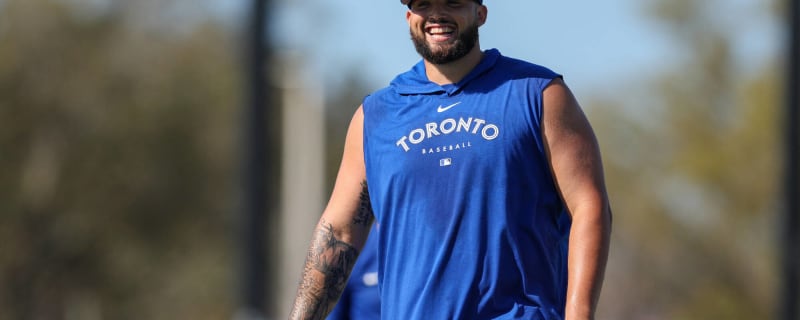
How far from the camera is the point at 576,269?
4535 millimetres

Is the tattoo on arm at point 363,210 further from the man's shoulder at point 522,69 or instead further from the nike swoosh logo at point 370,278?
the nike swoosh logo at point 370,278

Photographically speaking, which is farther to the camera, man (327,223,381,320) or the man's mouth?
man (327,223,381,320)

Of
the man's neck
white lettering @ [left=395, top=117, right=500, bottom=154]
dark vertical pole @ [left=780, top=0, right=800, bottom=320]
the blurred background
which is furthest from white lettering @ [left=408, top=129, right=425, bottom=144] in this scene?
the blurred background

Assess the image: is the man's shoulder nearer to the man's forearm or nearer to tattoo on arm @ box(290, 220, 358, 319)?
the man's forearm

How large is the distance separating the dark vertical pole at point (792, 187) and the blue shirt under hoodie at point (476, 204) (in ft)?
15.6

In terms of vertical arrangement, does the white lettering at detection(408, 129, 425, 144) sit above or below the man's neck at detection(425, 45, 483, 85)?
below

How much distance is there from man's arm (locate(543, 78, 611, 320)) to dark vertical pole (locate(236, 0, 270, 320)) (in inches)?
161

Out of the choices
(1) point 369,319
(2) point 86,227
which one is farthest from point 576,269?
(2) point 86,227

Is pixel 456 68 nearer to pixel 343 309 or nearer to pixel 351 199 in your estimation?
pixel 351 199

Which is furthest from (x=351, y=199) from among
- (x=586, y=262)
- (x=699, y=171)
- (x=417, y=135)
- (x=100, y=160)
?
(x=100, y=160)

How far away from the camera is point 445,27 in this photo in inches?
186

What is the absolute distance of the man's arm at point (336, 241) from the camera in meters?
5.05

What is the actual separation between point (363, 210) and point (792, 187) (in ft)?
15.8

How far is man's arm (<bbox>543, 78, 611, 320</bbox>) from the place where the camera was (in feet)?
14.8
